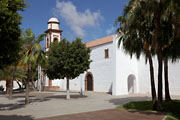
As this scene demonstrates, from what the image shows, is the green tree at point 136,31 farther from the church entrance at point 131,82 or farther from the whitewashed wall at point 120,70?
the church entrance at point 131,82

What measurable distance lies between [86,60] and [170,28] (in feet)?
26.6

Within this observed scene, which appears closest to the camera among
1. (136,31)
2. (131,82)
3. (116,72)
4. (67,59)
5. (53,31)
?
(136,31)

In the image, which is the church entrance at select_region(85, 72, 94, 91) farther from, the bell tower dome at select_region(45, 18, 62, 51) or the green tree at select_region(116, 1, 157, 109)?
the green tree at select_region(116, 1, 157, 109)

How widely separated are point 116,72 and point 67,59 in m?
9.06

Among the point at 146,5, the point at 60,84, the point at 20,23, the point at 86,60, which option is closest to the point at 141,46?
the point at 146,5

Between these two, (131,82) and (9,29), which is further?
(131,82)

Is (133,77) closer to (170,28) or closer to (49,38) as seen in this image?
(170,28)

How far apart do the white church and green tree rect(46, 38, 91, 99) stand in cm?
525

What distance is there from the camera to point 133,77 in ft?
89.6

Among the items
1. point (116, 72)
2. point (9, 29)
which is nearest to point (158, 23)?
point (9, 29)

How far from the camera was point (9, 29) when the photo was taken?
5.54m

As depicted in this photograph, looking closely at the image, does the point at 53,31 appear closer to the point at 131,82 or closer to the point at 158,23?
the point at 131,82

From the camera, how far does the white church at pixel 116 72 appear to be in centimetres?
2384

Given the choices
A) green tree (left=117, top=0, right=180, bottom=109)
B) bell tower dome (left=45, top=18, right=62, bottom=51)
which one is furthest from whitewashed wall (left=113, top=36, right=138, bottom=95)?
bell tower dome (left=45, top=18, right=62, bottom=51)
